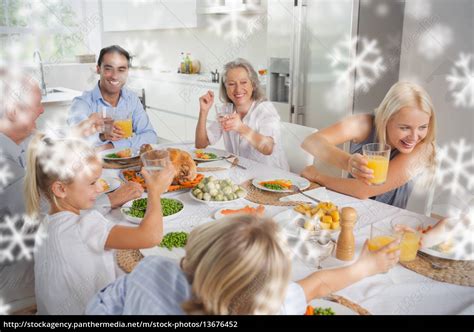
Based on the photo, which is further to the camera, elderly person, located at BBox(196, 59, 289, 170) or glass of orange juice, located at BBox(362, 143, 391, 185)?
elderly person, located at BBox(196, 59, 289, 170)

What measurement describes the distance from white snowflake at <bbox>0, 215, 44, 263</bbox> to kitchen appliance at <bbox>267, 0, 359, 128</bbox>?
149 centimetres

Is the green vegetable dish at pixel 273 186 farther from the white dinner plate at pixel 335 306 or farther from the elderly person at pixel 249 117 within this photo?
the white dinner plate at pixel 335 306

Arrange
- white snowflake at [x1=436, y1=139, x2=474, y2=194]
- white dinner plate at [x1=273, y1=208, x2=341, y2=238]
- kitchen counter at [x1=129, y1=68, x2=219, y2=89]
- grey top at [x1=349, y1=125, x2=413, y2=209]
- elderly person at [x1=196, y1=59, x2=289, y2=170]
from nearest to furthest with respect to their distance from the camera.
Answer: white dinner plate at [x1=273, y1=208, x2=341, y2=238] → grey top at [x1=349, y1=125, x2=413, y2=209] → elderly person at [x1=196, y1=59, x2=289, y2=170] → white snowflake at [x1=436, y1=139, x2=474, y2=194] → kitchen counter at [x1=129, y1=68, x2=219, y2=89]

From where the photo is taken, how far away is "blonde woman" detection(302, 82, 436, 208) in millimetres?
1068

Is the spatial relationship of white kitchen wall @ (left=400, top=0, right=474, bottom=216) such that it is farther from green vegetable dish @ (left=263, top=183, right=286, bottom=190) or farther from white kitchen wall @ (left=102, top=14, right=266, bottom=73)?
green vegetable dish @ (left=263, top=183, right=286, bottom=190)

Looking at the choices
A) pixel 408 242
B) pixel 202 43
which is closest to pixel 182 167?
pixel 408 242

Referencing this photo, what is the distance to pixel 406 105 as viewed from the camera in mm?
1091

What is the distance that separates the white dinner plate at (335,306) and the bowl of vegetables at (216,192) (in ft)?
1.43

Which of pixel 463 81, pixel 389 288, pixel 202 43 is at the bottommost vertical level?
pixel 389 288

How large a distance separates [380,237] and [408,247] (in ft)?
0.19

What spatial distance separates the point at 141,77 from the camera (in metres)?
3.23

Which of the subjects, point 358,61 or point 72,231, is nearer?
point 72,231

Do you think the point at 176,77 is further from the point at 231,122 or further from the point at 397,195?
the point at 397,195
